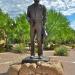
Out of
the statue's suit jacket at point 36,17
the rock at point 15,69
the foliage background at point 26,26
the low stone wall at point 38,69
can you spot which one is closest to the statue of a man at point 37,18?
the statue's suit jacket at point 36,17

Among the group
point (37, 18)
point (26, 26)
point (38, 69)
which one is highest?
point (37, 18)

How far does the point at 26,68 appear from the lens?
15.1 meters

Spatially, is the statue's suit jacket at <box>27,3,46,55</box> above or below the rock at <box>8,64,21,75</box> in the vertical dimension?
above

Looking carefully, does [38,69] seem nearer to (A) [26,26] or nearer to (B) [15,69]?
(B) [15,69]

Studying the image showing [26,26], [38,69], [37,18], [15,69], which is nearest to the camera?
[38,69]

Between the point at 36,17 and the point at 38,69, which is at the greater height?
the point at 36,17

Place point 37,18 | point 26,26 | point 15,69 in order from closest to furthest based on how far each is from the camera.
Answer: point 15,69
point 37,18
point 26,26

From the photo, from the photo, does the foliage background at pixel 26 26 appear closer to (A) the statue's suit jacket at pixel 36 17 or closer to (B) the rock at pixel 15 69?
(A) the statue's suit jacket at pixel 36 17

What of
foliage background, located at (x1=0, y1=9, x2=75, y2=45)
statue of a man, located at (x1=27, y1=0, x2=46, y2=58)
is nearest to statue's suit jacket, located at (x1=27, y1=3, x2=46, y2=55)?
statue of a man, located at (x1=27, y1=0, x2=46, y2=58)

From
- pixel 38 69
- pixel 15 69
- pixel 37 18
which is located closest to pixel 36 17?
pixel 37 18

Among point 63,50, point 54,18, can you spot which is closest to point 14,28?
point 54,18

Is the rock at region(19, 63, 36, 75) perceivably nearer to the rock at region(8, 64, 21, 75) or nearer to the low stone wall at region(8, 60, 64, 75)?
the low stone wall at region(8, 60, 64, 75)

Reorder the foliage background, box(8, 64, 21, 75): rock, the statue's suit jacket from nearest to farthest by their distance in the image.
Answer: box(8, 64, 21, 75): rock
the statue's suit jacket
the foliage background

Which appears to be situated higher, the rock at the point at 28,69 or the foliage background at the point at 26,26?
the foliage background at the point at 26,26
